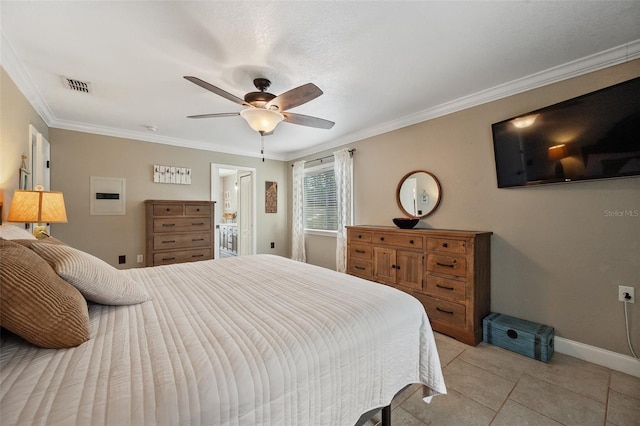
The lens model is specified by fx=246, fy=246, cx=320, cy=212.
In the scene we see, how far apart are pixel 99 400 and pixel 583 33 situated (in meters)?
3.20

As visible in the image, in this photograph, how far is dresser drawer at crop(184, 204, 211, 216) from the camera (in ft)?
12.8

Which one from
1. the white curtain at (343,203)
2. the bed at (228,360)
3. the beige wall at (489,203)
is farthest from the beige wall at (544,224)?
the bed at (228,360)

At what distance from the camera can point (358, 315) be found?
117 cm

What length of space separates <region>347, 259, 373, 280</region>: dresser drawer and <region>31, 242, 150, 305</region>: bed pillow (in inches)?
99.3

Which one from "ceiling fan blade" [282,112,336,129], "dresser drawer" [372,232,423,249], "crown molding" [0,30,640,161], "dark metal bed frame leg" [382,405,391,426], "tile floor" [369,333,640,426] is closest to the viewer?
"dark metal bed frame leg" [382,405,391,426]

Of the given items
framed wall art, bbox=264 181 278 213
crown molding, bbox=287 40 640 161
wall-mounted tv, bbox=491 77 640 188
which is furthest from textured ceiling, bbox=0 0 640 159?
framed wall art, bbox=264 181 278 213

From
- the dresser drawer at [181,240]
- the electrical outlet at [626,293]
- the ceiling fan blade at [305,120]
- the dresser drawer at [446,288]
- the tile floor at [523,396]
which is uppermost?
the ceiling fan blade at [305,120]

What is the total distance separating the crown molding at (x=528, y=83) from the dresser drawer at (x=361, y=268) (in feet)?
6.30

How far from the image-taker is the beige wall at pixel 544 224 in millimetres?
1964

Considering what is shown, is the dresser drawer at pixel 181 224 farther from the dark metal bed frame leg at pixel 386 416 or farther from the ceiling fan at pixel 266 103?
the dark metal bed frame leg at pixel 386 416

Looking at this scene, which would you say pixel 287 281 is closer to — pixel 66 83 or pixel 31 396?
pixel 31 396

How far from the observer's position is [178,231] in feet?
12.6

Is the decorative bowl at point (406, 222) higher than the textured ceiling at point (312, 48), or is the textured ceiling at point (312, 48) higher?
the textured ceiling at point (312, 48)

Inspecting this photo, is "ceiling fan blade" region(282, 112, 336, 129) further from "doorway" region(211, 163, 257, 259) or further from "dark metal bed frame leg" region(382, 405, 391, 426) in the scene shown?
"doorway" region(211, 163, 257, 259)
